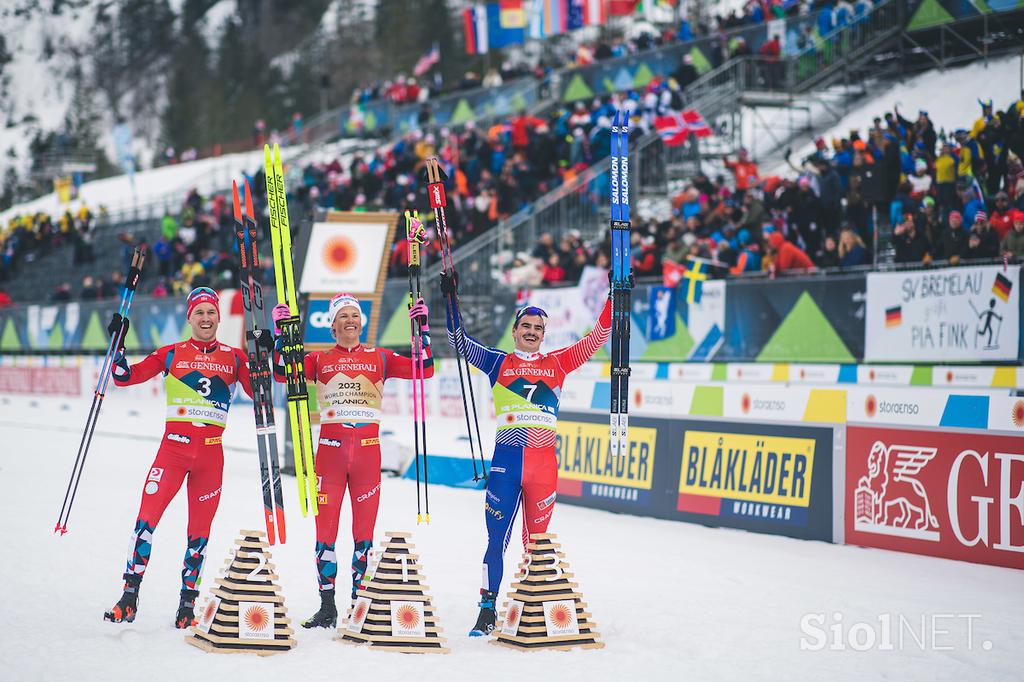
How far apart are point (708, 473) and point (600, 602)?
343cm

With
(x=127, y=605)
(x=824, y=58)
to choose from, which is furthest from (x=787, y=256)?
(x=127, y=605)

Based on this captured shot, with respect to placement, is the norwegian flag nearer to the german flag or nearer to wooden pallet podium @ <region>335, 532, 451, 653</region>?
the german flag

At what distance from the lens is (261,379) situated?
7.59 meters

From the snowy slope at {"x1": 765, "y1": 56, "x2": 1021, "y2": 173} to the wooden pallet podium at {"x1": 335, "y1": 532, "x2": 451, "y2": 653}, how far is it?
16617mm

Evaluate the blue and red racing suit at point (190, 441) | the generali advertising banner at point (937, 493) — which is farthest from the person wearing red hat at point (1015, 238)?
the blue and red racing suit at point (190, 441)

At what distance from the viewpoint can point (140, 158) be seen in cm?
10175

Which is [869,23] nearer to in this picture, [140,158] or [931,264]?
[931,264]

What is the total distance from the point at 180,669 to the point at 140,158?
101986 millimetres

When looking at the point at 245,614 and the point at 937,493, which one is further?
the point at 937,493

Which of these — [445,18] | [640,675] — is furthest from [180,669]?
[445,18]

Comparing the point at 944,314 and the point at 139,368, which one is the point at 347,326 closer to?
the point at 139,368

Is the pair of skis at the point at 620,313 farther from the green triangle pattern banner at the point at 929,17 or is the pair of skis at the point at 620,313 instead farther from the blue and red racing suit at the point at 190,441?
the green triangle pattern banner at the point at 929,17

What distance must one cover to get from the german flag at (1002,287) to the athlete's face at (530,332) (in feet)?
27.5

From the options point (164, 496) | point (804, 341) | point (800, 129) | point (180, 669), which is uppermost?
point (800, 129)
